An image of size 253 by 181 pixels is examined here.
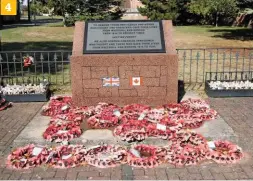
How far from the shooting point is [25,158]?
5004 millimetres

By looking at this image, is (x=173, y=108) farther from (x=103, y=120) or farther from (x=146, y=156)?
(x=146, y=156)

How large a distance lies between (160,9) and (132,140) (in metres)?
33.9

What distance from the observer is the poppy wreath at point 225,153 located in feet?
16.2

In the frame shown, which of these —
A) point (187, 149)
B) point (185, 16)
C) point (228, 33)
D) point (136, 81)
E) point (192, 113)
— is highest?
point (185, 16)

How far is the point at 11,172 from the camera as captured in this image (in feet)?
15.4

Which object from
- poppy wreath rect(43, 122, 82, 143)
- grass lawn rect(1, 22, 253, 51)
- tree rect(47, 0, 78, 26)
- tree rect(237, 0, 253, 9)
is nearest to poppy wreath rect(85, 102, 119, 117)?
poppy wreath rect(43, 122, 82, 143)

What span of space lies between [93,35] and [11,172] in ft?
11.2

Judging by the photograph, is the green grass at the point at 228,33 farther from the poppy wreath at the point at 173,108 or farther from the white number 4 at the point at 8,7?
the poppy wreath at the point at 173,108

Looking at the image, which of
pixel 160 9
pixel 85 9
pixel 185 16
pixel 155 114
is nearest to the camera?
pixel 155 114

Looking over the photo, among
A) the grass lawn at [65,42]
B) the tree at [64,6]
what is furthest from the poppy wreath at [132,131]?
the tree at [64,6]

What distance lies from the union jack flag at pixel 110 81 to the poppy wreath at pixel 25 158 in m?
2.20

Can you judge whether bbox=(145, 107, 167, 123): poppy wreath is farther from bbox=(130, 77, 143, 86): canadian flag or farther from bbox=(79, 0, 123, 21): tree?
bbox=(79, 0, 123, 21): tree

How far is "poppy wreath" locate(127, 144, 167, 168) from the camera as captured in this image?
190 inches

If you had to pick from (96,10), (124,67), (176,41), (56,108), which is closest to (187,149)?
(124,67)
